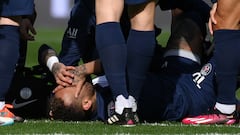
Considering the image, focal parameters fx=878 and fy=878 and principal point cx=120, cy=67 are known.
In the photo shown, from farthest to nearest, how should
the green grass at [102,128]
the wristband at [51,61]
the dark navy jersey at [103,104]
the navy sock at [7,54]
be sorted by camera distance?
the wristband at [51,61]
the dark navy jersey at [103,104]
the navy sock at [7,54]
the green grass at [102,128]

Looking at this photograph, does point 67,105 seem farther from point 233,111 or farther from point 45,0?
point 45,0

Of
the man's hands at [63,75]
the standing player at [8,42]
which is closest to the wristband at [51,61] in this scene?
the man's hands at [63,75]

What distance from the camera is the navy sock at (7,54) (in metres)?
5.32

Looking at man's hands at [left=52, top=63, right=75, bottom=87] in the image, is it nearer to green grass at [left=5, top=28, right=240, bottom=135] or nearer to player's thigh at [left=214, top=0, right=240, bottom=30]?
green grass at [left=5, top=28, right=240, bottom=135]

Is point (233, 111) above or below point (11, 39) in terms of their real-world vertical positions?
below

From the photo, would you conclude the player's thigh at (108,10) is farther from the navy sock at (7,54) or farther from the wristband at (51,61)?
the wristband at (51,61)

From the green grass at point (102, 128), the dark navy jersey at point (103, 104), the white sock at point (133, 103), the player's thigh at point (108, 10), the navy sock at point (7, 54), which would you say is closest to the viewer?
the green grass at point (102, 128)

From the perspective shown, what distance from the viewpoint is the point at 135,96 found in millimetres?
5336

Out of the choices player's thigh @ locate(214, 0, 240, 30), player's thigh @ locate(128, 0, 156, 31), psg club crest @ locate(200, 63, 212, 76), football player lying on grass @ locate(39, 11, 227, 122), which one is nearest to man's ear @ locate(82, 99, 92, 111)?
football player lying on grass @ locate(39, 11, 227, 122)

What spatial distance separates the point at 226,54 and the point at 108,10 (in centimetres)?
79

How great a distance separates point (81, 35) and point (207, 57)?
0.91m

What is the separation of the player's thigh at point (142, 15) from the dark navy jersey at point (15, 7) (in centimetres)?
62

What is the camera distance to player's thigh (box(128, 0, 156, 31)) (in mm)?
5230

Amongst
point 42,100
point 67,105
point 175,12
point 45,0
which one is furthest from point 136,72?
point 45,0
